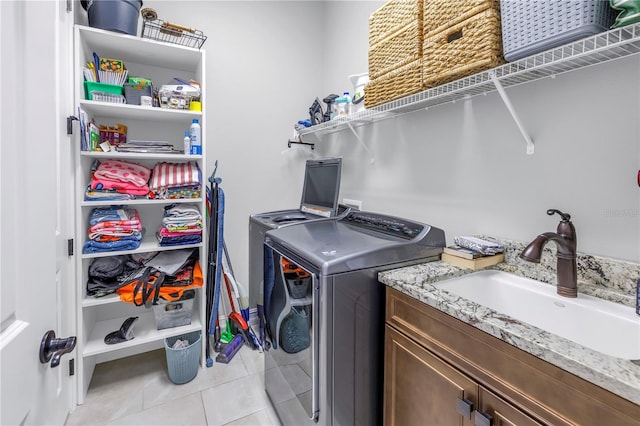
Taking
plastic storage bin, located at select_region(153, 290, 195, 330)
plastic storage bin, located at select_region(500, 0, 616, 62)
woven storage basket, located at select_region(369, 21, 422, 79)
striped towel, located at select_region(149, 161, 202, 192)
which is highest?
woven storage basket, located at select_region(369, 21, 422, 79)

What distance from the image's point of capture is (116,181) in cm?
187

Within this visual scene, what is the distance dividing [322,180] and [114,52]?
5.31 feet

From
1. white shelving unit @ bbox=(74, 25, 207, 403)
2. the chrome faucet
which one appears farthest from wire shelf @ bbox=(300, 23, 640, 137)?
white shelving unit @ bbox=(74, 25, 207, 403)

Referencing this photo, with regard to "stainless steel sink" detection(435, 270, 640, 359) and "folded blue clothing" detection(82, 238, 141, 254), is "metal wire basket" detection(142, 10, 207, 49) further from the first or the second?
"stainless steel sink" detection(435, 270, 640, 359)

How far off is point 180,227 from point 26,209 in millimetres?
1433

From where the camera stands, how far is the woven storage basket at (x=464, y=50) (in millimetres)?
1075

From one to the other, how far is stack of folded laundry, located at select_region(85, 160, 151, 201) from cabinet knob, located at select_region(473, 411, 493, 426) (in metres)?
2.02

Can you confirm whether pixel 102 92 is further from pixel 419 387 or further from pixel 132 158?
pixel 419 387

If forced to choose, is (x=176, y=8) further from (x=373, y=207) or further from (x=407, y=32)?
(x=373, y=207)

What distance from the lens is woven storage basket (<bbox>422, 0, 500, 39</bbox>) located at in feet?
3.62

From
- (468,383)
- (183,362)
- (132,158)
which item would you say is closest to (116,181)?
(132,158)

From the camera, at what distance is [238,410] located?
5.64 feet

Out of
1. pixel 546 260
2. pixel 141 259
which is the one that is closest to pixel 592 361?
pixel 546 260

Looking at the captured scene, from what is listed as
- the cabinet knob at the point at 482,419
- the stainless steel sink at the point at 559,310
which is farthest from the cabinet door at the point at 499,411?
the stainless steel sink at the point at 559,310
